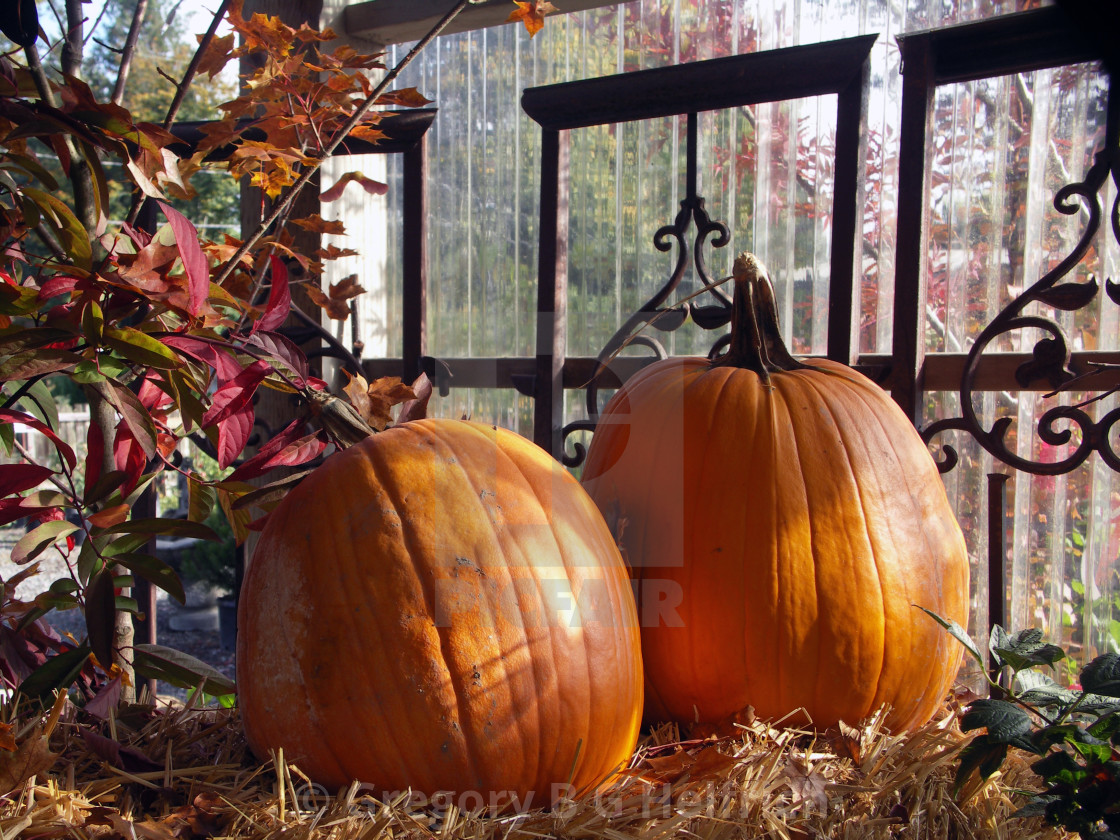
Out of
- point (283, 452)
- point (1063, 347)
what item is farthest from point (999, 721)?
point (283, 452)

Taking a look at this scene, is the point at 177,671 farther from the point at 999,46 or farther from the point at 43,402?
the point at 999,46

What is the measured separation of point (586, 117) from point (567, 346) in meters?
0.48

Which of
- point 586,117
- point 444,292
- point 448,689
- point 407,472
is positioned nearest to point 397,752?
point 448,689

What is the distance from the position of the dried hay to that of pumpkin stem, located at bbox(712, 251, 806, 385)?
456 millimetres

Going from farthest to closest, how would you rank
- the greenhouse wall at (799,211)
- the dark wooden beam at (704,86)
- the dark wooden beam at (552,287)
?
the dark wooden beam at (552,287) < the greenhouse wall at (799,211) < the dark wooden beam at (704,86)

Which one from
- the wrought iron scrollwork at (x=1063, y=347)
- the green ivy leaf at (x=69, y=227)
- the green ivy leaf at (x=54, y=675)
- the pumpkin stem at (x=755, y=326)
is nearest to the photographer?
the green ivy leaf at (x=69, y=227)

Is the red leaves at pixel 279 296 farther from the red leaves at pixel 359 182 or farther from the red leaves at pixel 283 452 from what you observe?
the red leaves at pixel 359 182

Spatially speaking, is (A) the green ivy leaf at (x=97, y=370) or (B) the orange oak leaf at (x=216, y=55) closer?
(A) the green ivy leaf at (x=97, y=370)

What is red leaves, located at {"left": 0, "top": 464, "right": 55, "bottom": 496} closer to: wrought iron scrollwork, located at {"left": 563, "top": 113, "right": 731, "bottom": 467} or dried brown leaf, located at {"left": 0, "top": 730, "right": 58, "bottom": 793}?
dried brown leaf, located at {"left": 0, "top": 730, "right": 58, "bottom": 793}

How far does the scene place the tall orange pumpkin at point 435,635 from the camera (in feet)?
2.63

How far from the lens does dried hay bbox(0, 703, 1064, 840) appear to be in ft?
2.52

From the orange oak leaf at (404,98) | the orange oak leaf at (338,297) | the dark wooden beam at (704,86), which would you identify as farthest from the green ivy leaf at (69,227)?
the dark wooden beam at (704,86)

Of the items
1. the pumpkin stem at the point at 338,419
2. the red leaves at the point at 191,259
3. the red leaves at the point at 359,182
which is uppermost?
the red leaves at the point at 359,182

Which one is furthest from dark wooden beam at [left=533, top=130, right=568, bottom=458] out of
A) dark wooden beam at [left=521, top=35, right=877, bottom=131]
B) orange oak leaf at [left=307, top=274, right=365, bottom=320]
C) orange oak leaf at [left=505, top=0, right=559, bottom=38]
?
orange oak leaf at [left=505, top=0, right=559, bottom=38]
